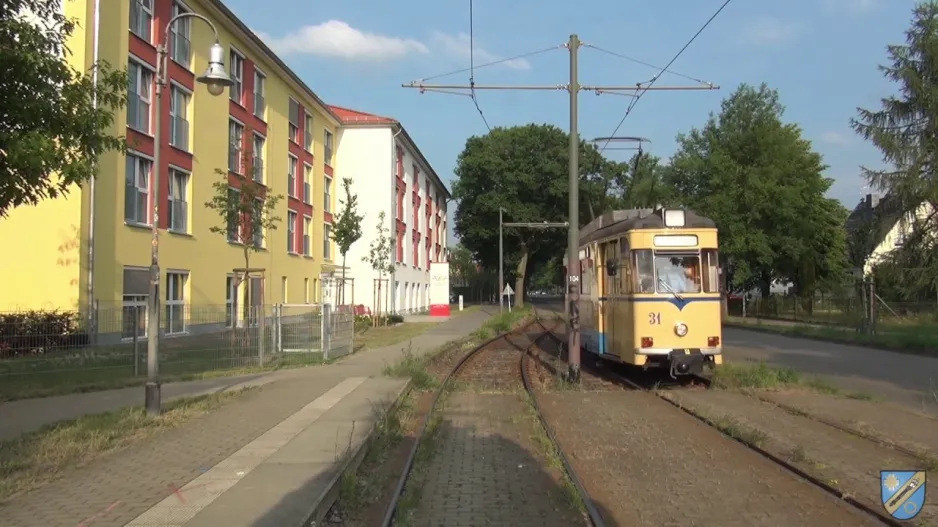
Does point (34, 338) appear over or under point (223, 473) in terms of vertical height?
over

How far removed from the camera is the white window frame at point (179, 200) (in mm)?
26125

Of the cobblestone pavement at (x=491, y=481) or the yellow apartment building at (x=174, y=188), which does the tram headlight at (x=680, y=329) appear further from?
the yellow apartment building at (x=174, y=188)

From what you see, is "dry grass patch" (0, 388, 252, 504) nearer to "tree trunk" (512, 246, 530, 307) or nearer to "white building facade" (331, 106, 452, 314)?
"white building facade" (331, 106, 452, 314)

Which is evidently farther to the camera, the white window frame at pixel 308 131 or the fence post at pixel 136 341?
the white window frame at pixel 308 131

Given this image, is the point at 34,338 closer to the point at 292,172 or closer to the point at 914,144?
the point at 292,172

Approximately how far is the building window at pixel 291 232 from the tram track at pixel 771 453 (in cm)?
2557

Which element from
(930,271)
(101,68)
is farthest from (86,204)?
(930,271)

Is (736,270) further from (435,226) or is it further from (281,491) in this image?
(281,491)

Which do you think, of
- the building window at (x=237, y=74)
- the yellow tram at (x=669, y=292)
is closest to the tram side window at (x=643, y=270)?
the yellow tram at (x=669, y=292)

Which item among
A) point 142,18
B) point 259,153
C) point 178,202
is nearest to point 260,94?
point 259,153

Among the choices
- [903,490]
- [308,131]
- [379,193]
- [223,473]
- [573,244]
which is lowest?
[223,473]

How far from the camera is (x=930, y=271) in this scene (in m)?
30.7

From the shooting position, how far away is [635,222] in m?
13.5

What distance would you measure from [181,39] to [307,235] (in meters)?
16.3
